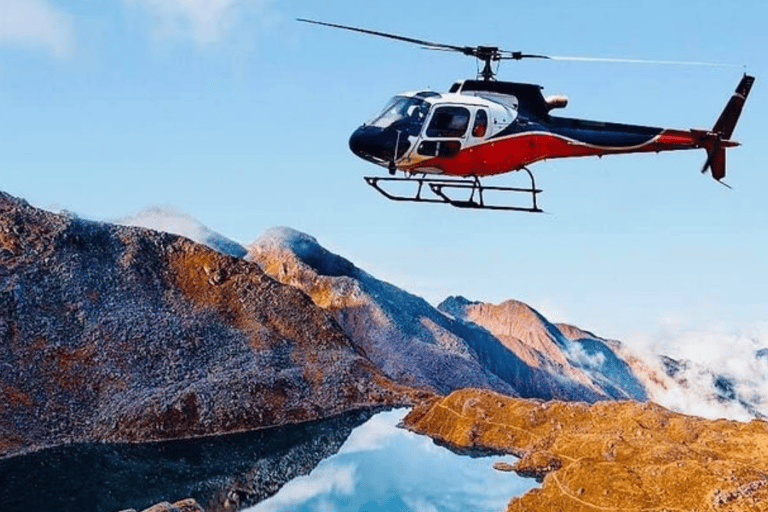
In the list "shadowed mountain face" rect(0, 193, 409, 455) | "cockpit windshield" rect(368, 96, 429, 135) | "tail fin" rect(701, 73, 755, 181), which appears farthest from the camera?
"shadowed mountain face" rect(0, 193, 409, 455)

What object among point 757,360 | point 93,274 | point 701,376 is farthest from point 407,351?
point 757,360

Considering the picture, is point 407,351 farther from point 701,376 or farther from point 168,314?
point 701,376

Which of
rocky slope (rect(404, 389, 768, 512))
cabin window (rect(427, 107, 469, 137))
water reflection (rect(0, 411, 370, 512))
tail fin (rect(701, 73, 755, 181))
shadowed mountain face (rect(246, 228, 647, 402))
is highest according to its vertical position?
tail fin (rect(701, 73, 755, 181))

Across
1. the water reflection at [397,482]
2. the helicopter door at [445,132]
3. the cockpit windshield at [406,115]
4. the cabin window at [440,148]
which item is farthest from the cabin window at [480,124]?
the water reflection at [397,482]

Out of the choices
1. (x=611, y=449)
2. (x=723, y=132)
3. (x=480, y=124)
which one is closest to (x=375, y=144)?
(x=480, y=124)

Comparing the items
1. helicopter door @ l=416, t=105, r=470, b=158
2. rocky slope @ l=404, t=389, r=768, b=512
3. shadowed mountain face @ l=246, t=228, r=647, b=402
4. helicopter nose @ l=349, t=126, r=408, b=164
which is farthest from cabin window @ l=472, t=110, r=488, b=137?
shadowed mountain face @ l=246, t=228, r=647, b=402

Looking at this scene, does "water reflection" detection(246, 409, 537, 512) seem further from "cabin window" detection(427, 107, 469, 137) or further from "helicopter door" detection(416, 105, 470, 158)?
"cabin window" detection(427, 107, 469, 137)

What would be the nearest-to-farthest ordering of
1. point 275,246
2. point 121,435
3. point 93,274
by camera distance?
point 121,435 < point 93,274 < point 275,246
